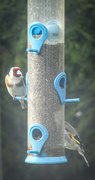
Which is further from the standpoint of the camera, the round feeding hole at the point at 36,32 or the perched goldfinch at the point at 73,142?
the perched goldfinch at the point at 73,142

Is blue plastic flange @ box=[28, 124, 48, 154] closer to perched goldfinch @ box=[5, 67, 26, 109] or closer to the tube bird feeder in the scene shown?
the tube bird feeder

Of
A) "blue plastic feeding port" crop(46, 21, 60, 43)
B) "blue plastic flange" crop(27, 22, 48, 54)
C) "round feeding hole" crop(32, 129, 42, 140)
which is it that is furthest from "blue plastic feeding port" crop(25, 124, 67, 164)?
"blue plastic feeding port" crop(46, 21, 60, 43)

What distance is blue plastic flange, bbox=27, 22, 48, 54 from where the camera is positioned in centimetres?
438

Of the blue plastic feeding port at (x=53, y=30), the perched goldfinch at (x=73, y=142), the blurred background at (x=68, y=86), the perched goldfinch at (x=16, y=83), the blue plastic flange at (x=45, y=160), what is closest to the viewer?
the blue plastic flange at (x=45, y=160)

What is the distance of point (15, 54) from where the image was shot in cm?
929

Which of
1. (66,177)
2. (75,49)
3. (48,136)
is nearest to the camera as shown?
(48,136)

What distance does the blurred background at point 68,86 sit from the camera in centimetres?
884

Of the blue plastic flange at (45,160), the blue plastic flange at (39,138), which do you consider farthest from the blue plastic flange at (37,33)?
the blue plastic flange at (45,160)

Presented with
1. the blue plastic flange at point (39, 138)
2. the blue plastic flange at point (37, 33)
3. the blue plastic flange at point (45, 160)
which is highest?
the blue plastic flange at point (37, 33)

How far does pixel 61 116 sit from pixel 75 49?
436 cm

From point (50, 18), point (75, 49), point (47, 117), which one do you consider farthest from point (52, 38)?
point (75, 49)

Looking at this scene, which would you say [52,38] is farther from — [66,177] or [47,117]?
[66,177]

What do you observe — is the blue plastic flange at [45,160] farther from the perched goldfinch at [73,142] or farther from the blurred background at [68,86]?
the blurred background at [68,86]

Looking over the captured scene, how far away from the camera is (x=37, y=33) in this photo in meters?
4.43
